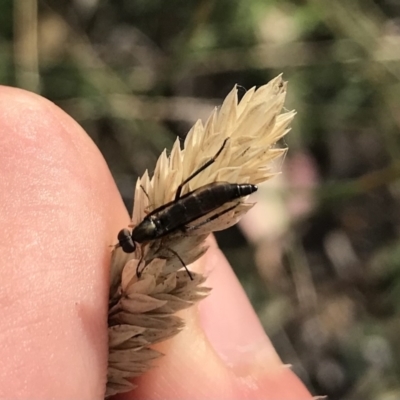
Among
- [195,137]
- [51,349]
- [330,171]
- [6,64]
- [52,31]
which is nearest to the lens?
[51,349]

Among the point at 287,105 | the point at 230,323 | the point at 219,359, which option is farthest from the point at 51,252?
the point at 287,105

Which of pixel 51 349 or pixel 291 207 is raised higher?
pixel 51 349

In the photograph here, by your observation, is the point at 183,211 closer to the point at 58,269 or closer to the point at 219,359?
the point at 58,269

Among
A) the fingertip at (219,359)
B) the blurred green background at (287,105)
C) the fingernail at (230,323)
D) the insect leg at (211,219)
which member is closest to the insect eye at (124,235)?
the insect leg at (211,219)

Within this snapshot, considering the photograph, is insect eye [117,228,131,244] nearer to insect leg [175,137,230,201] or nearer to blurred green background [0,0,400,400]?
insect leg [175,137,230,201]

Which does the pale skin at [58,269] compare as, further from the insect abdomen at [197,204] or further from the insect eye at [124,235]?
the insect abdomen at [197,204]

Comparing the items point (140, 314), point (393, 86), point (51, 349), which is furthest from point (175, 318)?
point (393, 86)

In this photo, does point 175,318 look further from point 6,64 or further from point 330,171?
point 330,171

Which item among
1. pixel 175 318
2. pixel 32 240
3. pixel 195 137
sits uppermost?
pixel 195 137
